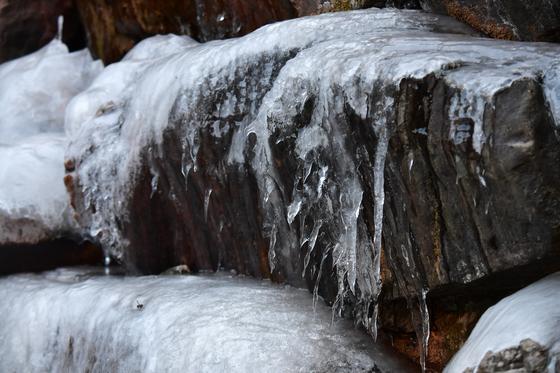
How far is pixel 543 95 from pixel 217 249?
1.93 meters

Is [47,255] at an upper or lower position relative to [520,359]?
lower

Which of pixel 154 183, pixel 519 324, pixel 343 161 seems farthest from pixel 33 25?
pixel 519 324

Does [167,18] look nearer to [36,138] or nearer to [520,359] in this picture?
[36,138]

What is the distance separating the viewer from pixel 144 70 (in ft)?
16.1

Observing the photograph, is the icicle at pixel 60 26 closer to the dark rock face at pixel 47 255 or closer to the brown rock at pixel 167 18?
the brown rock at pixel 167 18

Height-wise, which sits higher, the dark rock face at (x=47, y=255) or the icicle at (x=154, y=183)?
the icicle at (x=154, y=183)

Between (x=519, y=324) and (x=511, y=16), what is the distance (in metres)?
1.44

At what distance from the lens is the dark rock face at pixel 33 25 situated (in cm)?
646

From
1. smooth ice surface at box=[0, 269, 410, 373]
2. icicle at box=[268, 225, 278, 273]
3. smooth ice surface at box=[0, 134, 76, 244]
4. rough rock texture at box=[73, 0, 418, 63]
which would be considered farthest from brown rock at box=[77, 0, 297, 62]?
smooth ice surface at box=[0, 269, 410, 373]

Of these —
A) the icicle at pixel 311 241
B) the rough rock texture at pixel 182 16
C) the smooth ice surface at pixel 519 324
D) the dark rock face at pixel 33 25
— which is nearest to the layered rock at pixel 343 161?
the icicle at pixel 311 241

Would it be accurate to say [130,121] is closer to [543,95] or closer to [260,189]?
[260,189]

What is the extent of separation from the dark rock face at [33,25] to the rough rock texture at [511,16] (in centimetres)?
345

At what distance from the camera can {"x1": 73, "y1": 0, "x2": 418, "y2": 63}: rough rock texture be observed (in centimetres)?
435

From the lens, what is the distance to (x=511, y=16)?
337cm
